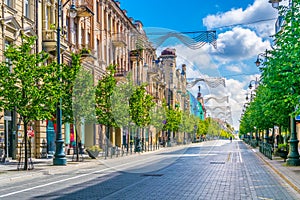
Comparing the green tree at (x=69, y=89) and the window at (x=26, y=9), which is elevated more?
the window at (x=26, y=9)

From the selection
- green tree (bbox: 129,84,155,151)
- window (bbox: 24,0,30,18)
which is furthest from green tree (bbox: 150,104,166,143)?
window (bbox: 24,0,30,18)

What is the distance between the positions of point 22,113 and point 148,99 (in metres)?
29.5

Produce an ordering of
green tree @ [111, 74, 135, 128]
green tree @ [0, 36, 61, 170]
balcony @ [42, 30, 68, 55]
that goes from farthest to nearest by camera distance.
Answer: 1. balcony @ [42, 30, 68, 55]
2. green tree @ [111, 74, 135, 128]
3. green tree @ [0, 36, 61, 170]

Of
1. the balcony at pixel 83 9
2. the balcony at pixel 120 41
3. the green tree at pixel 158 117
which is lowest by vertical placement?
the green tree at pixel 158 117

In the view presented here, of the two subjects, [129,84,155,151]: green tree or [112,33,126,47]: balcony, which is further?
[129,84,155,151]: green tree

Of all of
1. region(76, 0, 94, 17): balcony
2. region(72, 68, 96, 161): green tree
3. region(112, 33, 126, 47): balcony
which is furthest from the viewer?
region(76, 0, 94, 17): balcony

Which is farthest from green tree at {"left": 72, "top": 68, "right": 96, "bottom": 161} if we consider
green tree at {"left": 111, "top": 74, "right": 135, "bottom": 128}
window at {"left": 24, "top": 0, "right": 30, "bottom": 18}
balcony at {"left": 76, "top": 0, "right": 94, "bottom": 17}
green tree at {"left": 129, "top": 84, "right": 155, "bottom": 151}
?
balcony at {"left": 76, "top": 0, "right": 94, "bottom": 17}

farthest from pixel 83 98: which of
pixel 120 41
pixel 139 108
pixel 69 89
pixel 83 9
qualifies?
pixel 139 108

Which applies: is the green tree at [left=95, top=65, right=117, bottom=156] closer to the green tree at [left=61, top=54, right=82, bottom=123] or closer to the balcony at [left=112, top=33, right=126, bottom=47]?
the green tree at [left=61, top=54, right=82, bottom=123]

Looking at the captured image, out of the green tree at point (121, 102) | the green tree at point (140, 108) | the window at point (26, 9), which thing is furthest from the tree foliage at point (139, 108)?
the window at point (26, 9)

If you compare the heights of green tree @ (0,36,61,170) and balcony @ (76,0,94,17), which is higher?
balcony @ (76,0,94,17)

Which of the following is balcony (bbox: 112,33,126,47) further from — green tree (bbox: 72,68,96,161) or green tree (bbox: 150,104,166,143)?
green tree (bbox: 150,104,166,143)

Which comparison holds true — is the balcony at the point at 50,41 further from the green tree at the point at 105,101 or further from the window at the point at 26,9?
the green tree at the point at 105,101

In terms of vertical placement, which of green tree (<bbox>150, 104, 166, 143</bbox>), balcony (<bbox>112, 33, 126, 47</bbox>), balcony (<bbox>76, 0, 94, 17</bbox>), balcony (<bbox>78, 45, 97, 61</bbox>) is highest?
balcony (<bbox>76, 0, 94, 17</bbox>)
